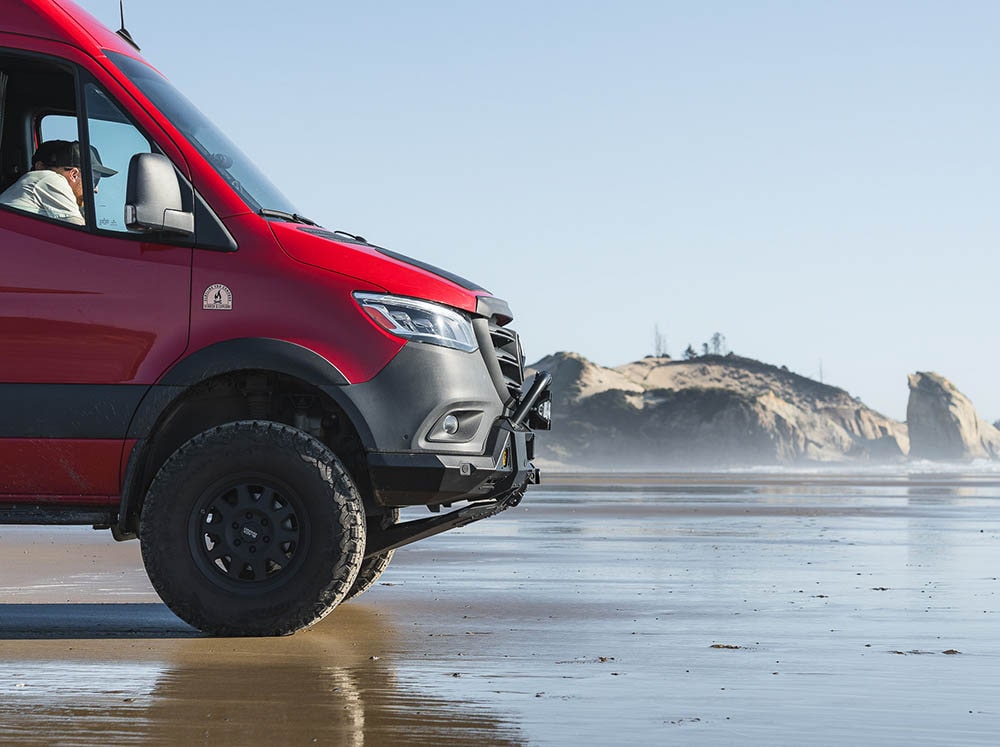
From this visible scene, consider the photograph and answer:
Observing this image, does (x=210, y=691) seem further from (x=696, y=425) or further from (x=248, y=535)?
(x=696, y=425)

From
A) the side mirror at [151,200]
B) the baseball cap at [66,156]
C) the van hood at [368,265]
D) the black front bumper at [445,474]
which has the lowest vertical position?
the black front bumper at [445,474]

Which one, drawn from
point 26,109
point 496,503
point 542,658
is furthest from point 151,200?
point 542,658

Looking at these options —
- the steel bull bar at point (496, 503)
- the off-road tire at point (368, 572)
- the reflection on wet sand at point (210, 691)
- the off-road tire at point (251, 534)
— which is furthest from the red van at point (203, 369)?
the off-road tire at point (368, 572)

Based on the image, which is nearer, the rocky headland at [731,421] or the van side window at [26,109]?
the van side window at [26,109]

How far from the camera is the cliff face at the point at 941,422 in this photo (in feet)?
457

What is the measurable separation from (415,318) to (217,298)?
36.5 inches

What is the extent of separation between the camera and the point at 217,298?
6.84 metres

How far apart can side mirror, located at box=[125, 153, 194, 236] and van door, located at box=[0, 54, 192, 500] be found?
0.11 metres

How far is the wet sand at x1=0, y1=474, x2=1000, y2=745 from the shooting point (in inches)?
184

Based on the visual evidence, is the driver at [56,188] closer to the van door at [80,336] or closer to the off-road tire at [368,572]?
the van door at [80,336]

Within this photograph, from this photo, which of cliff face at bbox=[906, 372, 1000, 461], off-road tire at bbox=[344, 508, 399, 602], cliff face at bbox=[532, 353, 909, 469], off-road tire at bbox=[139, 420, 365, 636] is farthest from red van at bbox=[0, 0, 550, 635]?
cliff face at bbox=[906, 372, 1000, 461]

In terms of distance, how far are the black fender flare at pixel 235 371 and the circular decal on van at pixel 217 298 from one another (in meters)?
0.17

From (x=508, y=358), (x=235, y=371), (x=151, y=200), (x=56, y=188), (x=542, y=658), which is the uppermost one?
(x=56, y=188)

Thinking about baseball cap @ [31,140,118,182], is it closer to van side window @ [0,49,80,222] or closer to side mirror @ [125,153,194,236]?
van side window @ [0,49,80,222]
